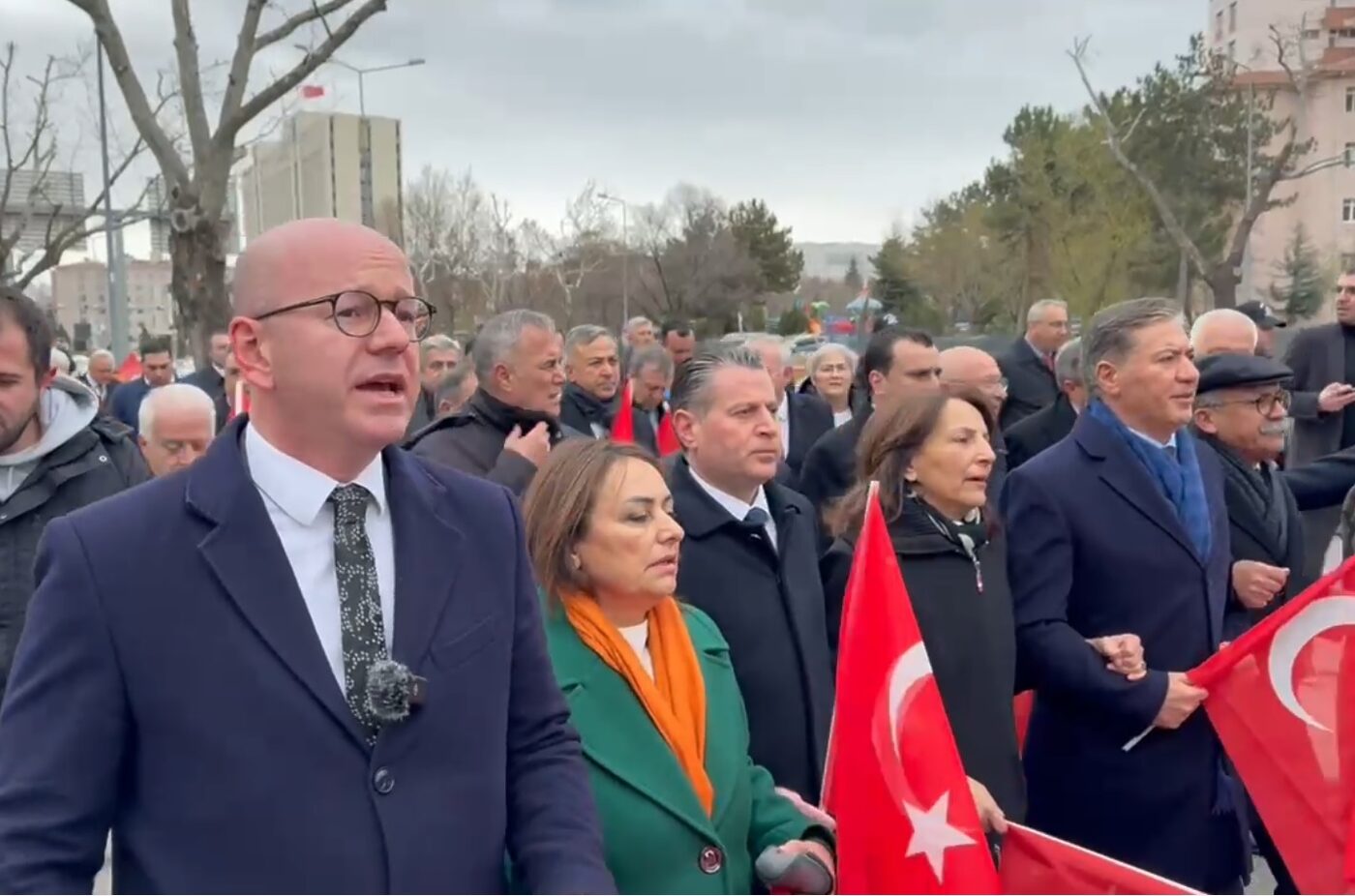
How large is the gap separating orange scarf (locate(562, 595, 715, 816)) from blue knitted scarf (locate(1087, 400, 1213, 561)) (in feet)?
5.40

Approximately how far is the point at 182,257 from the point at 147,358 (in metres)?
1.05

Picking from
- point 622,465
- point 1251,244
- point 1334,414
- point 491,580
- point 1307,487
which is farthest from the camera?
→ point 1251,244

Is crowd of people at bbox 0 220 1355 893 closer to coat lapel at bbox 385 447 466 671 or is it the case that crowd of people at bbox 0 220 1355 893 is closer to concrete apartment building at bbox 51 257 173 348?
coat lapel at bbox 385 447 466 671

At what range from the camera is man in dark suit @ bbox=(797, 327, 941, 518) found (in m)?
5.92

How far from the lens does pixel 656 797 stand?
8.52 ft

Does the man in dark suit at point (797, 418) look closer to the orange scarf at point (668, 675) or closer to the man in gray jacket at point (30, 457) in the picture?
the man in gray jacket at point (30, 457)

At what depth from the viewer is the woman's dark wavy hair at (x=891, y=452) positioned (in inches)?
148

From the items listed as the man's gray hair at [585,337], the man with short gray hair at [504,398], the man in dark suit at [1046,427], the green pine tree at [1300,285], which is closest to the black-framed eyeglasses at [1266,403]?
the man with short gray hair at [504,398]

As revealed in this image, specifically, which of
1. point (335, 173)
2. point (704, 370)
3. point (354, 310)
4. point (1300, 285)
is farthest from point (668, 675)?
point (335, 173)

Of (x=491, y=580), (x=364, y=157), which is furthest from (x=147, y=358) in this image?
(x=364, y=157)

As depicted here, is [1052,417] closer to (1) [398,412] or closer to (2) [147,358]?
(1) [398,412]

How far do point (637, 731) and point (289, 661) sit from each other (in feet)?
3.35

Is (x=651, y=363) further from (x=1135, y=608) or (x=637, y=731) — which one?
(x=637, y=731)

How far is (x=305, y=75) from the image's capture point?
11.8 metres
